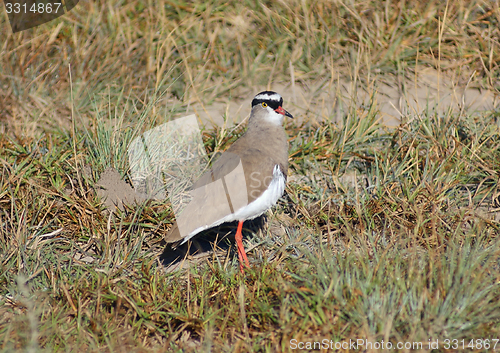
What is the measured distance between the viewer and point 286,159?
4363mm

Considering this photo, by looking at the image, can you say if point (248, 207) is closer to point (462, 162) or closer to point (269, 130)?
point (269, 130)

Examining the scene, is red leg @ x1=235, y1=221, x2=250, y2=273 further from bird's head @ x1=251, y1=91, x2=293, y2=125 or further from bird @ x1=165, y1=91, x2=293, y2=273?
bird's head @ x1=251, y1=91, x2=293, y2=125

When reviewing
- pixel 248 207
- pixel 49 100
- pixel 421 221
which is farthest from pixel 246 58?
pixel 421 221

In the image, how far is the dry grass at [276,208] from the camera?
320 centimetres

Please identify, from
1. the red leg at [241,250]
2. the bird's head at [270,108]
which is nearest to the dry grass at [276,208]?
the red leg at [241,250]

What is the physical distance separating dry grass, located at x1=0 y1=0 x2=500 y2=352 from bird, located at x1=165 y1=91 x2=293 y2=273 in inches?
13.4

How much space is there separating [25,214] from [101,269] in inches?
31.8

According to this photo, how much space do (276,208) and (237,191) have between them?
2.60ft

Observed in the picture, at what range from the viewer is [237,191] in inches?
158

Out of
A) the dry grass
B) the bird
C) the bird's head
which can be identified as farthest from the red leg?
the bird's head

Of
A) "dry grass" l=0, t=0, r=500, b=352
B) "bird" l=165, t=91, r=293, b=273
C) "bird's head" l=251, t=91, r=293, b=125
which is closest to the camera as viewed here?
"dry grass" l=0, t=0, r=500, b=352

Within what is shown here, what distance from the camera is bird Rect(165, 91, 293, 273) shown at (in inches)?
155

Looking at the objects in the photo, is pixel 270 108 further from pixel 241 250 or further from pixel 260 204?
pixel 241 250

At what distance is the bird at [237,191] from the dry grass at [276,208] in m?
0.34
